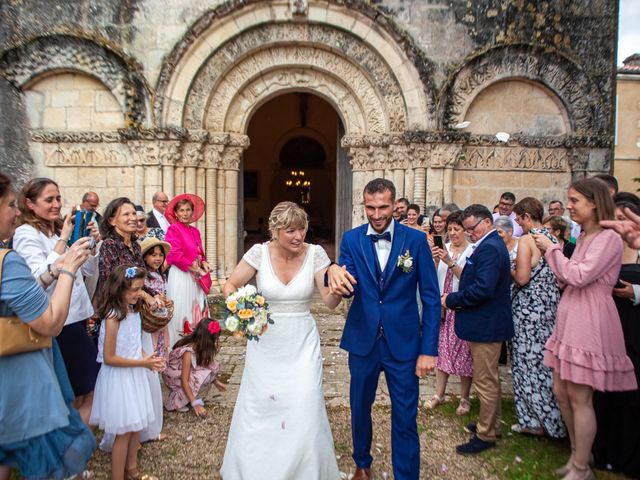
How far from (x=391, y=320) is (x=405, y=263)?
0.43 metres

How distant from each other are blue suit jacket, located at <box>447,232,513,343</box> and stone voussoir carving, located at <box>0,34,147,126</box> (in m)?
6.73

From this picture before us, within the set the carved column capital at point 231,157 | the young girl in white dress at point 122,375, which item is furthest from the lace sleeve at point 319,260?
the carved column capital at point 231,157

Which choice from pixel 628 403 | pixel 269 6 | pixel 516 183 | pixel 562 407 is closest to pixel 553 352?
pixel 562 407

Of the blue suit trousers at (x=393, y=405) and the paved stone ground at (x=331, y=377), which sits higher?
the blue suit trousers at (x=393, y=405)

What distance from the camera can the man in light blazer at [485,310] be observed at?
3643 mm

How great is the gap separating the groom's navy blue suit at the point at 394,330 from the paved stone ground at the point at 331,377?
1.60 metres

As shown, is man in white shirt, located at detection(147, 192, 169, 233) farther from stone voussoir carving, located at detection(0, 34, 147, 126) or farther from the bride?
the bride

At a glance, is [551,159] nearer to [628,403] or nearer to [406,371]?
[628,403]

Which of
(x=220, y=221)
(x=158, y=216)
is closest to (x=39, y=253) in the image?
(x=158, y=216)

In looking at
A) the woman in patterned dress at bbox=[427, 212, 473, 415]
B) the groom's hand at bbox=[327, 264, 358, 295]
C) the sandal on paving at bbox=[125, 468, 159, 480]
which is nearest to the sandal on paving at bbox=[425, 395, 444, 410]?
the woman in patterned dress at bbox=[427, 212, 473, 415]

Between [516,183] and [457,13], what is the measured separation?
340cm

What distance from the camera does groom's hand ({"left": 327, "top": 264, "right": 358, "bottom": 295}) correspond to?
2.75m

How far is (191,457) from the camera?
144 inches

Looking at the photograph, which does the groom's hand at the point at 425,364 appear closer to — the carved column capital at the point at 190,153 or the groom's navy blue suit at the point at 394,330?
the groom's navy blue suit at the point at 394,330
